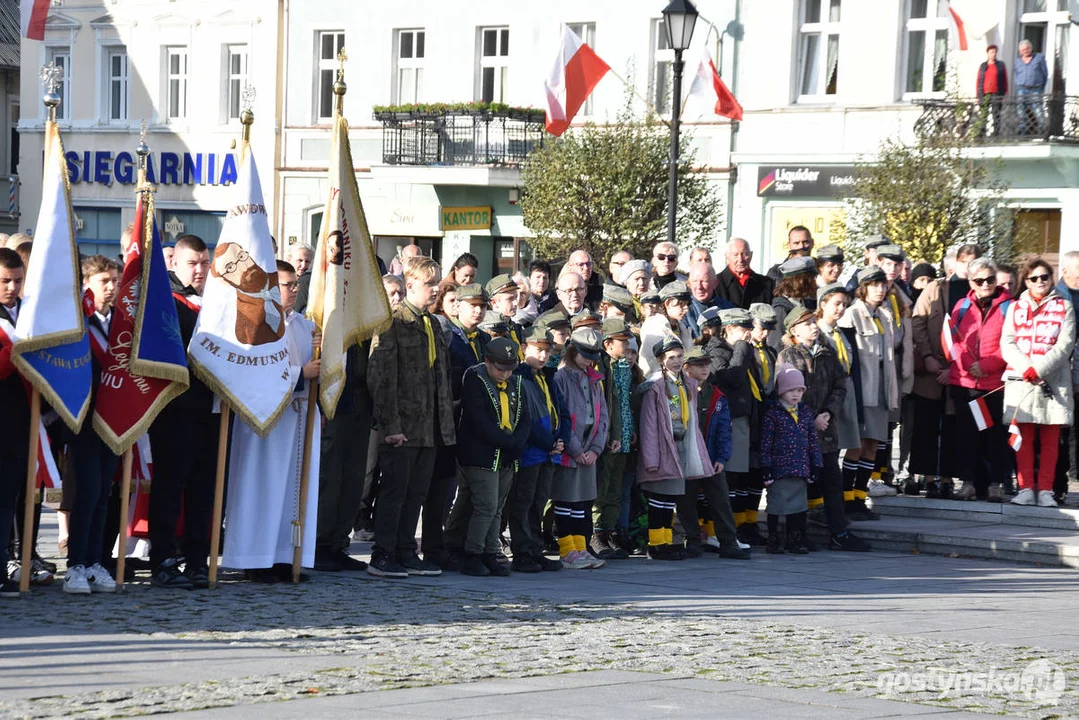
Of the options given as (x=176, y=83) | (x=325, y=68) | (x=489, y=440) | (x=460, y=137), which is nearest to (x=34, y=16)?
(x=176, y=83)

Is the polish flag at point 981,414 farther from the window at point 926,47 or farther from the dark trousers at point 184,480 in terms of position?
the window at point 926,47

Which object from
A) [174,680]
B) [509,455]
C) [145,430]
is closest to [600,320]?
[509,455]

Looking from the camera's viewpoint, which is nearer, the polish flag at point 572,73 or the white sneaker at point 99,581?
the white sneaker at point 99,581

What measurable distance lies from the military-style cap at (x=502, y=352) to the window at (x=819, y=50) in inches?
830

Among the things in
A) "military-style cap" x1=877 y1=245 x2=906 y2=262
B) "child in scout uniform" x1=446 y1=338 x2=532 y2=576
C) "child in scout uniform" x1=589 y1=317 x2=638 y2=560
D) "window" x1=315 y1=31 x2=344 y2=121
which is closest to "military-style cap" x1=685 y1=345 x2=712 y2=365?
"child in scout uniform" x1=589 y1=317 x2=638 y2=560

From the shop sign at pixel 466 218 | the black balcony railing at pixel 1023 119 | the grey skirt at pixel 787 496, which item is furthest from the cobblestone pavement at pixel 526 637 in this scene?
the shop sign at pixel 466 218

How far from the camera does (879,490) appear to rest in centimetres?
1563

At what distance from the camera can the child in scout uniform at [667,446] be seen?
42.3 ft

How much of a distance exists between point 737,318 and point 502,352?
246 centimetres

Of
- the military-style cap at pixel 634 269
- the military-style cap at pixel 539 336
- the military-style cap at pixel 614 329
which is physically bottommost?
the military-style cap at pixel 539 336

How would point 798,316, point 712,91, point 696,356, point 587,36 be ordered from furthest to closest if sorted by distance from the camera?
point 587,36
point 712,91
point 798,316
point 696,356

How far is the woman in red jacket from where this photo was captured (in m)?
14.8

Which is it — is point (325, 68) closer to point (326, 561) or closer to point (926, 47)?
point (926, 47)

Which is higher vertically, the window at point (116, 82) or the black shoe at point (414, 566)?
the window at point (116, 82)
